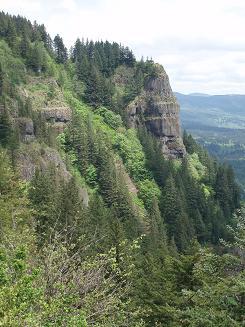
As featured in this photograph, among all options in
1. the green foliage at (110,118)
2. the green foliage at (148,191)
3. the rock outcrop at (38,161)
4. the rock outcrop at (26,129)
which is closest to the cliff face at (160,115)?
the green foliage at (110,118)

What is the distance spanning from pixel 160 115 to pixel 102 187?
37465mm

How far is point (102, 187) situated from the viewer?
81.1 metres

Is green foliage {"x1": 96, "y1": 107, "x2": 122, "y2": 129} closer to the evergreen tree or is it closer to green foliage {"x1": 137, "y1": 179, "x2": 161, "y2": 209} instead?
green foliage {"x1": 137, "y1": 179, "x2": 161, "y2": 209}

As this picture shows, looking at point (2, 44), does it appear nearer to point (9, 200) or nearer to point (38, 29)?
point (38, 29)

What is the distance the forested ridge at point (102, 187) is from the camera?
16859 mm

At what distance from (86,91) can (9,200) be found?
74.6 m

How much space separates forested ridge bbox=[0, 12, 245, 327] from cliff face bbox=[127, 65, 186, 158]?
245 cm

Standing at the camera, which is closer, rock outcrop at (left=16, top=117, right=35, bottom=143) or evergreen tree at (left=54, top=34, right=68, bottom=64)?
rock outcrop at (left=16, top=117, right=35, bottom=143)

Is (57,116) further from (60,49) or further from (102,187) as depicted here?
(60,49)

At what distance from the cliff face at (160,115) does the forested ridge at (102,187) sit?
8.03 feet

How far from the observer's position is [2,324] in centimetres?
992

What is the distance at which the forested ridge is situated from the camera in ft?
55.3

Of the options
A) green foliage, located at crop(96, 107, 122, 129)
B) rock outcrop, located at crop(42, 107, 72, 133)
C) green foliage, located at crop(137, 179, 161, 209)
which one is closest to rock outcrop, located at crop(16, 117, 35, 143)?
rock outcrop, located at crop(42, 107, 72, 133)

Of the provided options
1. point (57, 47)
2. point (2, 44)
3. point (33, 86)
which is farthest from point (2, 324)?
point (57, 47)
